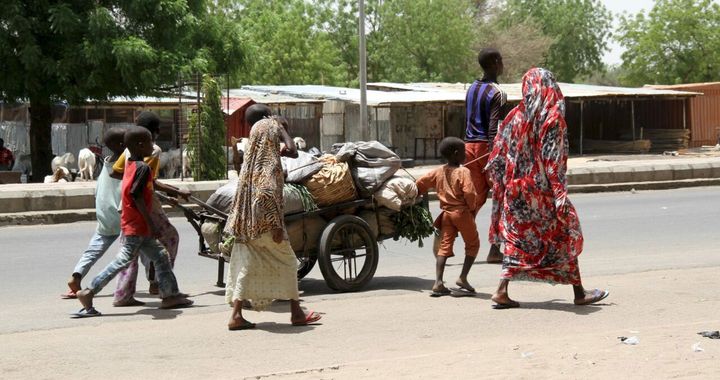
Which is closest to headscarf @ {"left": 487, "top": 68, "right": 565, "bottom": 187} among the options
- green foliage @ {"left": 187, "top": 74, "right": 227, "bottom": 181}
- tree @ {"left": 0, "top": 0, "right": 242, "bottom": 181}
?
green foliage @ {"left": 187, "top": 74, "right": 227, "bottom": 181}

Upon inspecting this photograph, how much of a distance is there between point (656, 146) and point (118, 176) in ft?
113

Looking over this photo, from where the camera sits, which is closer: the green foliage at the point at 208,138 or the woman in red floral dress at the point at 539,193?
the woman in red floral dress at the point at 539,193

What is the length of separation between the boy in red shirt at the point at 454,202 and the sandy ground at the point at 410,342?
0.37m

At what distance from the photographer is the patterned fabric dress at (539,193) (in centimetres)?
748

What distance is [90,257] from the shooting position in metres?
8.35

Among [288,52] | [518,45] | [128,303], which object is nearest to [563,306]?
[128,303]

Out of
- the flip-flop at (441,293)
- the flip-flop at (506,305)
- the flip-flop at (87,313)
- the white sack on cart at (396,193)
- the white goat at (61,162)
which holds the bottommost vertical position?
the flip-flop at (87,313)

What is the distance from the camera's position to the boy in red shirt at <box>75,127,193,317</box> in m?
7.64

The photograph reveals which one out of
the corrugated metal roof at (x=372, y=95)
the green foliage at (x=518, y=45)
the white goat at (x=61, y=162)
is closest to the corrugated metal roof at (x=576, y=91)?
the corrugated metal roof at (x=372, y=95)

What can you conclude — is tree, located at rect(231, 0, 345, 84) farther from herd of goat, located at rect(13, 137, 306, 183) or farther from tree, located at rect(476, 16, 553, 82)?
herd of goat, located at rect(13, 137, 306, 183)

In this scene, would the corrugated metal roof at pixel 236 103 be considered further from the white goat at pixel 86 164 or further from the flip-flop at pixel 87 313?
the flip-flop at pixel 87 313

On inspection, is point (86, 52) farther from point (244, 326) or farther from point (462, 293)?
point (244, 326)

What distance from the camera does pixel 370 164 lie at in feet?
28.5

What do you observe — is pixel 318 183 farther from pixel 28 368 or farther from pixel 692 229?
pixel 692 229
